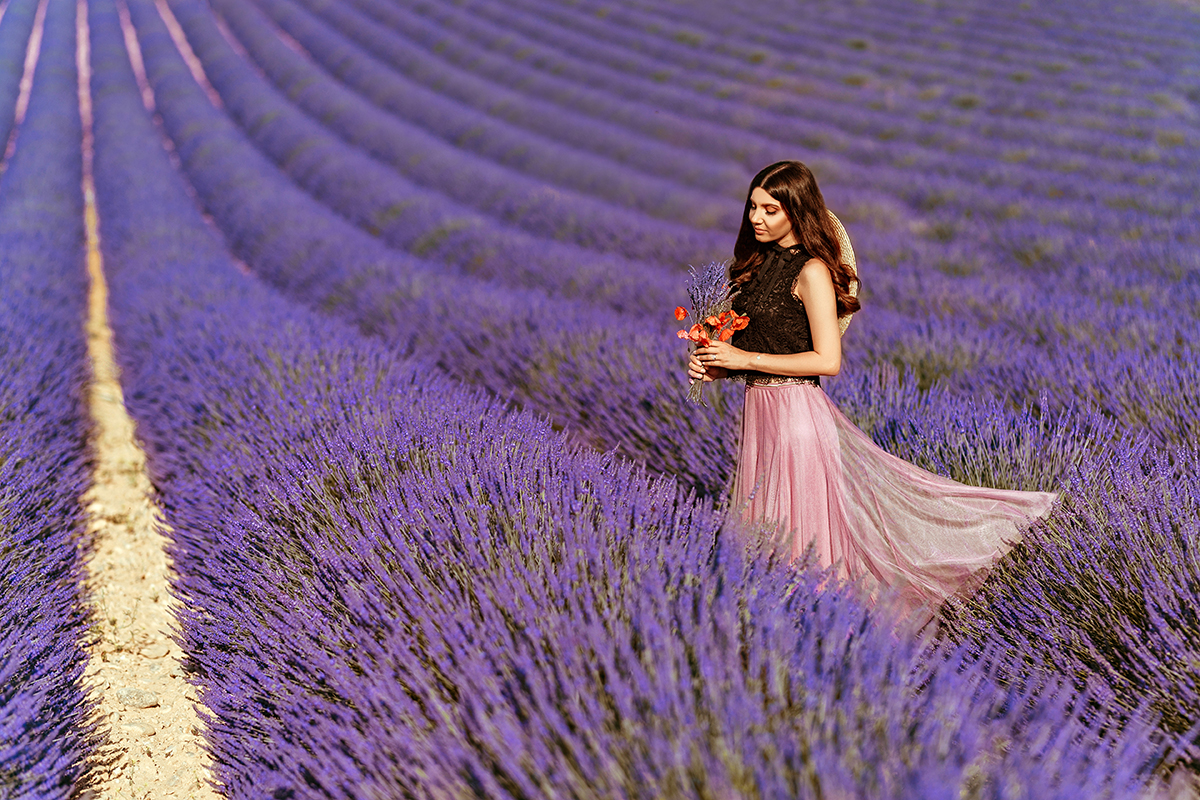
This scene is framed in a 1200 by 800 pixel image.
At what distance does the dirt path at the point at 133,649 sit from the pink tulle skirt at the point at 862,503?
1.36 metres

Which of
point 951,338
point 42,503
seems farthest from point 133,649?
point 951,338

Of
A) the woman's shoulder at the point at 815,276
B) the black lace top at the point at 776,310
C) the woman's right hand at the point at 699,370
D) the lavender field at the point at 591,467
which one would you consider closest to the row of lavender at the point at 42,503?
the lavender field at the point at 591,467

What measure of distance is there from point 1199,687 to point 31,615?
7.86 ft

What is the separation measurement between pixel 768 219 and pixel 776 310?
21 centimetres

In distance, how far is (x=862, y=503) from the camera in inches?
72.3

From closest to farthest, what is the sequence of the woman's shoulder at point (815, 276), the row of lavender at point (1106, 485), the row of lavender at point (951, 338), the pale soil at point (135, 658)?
the row of lavender at point (1106, 485) < the woman's shoulder at point (815, 276) < the pale soil at point (135, 658) < the row of lavender at point (951, 338)

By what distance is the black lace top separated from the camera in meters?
1.67

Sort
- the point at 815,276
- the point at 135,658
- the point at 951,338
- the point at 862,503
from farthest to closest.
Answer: the point at 951,338 → the point at 135,658 → the point at 862,503 → the point at 815,276

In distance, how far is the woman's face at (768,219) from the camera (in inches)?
63.8

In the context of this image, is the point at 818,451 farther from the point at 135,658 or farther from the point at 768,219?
the point at 135,658

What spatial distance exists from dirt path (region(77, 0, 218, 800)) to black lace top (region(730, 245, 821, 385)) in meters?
1.48

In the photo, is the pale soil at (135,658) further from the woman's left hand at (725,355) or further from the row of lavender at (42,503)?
the woman's left hand at (725,355)

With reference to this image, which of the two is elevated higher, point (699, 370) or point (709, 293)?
point (709, 293)

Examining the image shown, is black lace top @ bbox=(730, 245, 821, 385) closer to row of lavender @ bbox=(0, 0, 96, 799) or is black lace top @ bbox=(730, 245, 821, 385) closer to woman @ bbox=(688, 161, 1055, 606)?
woman @ bbox=(688, 161, 1055, 606)
